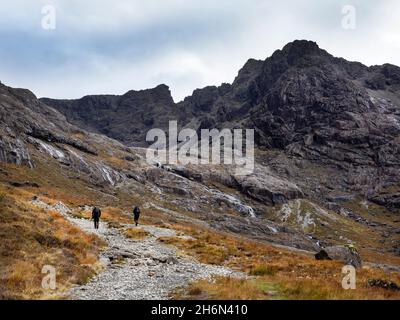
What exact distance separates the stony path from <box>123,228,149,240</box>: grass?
4065 mm

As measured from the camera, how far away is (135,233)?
152 feet

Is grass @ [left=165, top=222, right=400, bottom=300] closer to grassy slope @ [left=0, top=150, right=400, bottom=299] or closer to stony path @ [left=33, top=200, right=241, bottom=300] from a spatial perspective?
grassy slope @ [left=0, top=150, right=400, bottom=299]

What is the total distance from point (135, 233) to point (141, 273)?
2027 centimetres

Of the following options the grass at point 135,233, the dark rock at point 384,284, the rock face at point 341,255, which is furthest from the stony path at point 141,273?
the rock face at point 341,255

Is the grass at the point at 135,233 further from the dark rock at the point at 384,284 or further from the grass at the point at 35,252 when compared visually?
the dark rock at the point at 384,284

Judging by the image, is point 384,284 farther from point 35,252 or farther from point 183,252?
point 35,252

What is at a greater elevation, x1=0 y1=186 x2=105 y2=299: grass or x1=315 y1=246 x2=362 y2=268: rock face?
x1=0 y1=186 x2=105 y2=299: grass

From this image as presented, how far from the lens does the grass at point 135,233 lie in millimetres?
44925

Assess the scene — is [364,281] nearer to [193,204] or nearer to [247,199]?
[193,204]

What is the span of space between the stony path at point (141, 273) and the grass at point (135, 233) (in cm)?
406

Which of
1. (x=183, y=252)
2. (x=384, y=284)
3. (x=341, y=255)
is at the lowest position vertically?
(x=341, y=255)

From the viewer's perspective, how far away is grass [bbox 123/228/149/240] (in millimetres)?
44925

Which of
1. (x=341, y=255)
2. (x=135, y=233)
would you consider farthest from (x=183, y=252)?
(x=341, y=255)

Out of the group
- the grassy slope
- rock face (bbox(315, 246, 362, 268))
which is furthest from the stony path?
rock face (bbox(315, 246, 362, 268))
